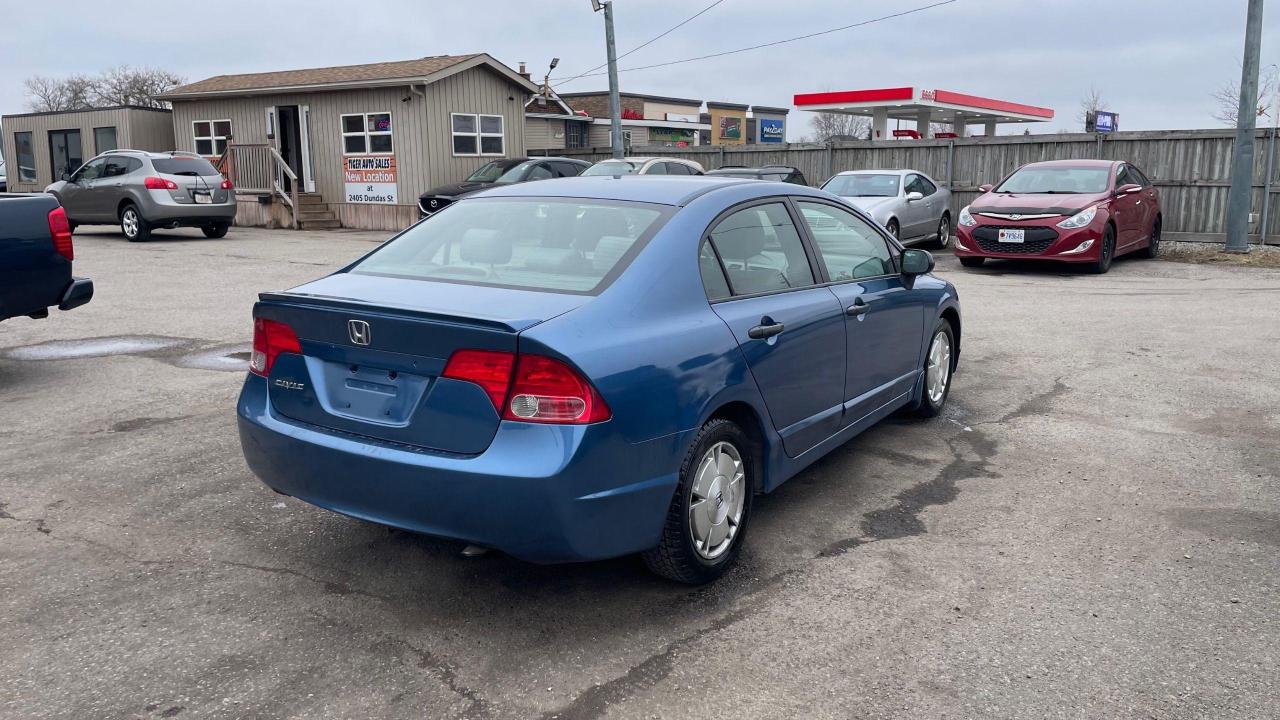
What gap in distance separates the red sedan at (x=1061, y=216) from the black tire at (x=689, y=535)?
37.7 feet

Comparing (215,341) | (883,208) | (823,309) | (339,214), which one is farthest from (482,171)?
(823,309)

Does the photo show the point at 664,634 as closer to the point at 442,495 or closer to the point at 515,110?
the point at 442,495

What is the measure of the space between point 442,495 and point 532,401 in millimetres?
437

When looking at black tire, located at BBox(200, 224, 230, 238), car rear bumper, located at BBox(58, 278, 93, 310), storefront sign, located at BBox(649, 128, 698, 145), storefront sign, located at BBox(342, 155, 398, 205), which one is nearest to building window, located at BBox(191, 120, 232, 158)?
storefront sign, located at BBox(342, 155, 398, 205)

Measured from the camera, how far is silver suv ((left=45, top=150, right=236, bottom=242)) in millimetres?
19250

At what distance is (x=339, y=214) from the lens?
2569 centimetres

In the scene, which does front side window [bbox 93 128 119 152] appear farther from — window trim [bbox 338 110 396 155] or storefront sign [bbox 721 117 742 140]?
storefront sign [bbox 721 117 742 140]

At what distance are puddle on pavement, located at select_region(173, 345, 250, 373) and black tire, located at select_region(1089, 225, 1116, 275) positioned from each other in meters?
11.2

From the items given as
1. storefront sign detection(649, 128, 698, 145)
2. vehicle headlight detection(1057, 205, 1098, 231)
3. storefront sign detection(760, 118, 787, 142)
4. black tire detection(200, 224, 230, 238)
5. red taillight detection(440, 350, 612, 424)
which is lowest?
black tire detection(200, 224, 230, 238)

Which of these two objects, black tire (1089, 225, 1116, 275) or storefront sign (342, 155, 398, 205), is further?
storefront sign (342, 155, 398, 205)

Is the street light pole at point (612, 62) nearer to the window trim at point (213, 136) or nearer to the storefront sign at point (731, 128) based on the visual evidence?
the window trim at point (213, 136)

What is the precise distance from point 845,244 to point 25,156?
35306 millimetres

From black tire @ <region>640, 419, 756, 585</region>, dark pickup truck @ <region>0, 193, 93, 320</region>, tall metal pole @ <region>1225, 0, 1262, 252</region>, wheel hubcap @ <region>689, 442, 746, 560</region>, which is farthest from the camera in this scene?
tall metal pole @ <region>1225, 0, 1262, 252</region>

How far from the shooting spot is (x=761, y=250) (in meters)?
4.51
